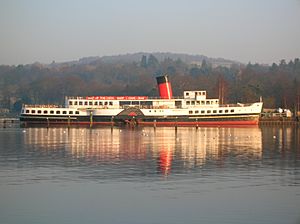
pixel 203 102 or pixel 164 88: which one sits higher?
pixel 164 88

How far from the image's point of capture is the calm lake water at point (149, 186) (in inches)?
850

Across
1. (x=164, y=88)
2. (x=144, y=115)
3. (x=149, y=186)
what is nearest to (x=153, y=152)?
(x=149, y=186)

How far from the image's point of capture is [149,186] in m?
26.9

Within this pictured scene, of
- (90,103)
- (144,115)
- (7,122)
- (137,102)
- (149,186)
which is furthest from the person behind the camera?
(7,122)

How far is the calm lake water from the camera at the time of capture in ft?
70.8

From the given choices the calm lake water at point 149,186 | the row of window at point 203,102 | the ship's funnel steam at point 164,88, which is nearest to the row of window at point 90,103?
the ship's funnel steam at point 164,88

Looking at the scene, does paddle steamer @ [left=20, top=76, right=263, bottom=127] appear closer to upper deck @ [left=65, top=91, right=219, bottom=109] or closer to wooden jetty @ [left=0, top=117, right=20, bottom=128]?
upper deck @ [left=65, top=91, right=219, bottom=109]

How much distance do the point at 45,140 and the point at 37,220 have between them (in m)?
34.1

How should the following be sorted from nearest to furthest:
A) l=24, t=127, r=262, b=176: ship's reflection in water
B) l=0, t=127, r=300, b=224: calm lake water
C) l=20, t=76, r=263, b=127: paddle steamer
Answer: l=0, t=127, r=300, b=224: calm lake water, l=24, t=127, r=262, b=176: ship's reflection in water, l=20, t=76, r=263, b=127: paddle steamer

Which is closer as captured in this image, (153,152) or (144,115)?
(153,152)

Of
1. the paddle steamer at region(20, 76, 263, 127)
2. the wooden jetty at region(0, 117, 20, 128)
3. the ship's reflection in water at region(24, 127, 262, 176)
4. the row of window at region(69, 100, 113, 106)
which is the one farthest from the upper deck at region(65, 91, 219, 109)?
the ship's reflection in water at region(24, 127, 262, 176)

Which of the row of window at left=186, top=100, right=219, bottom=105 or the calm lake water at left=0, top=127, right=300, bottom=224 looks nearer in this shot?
the calm lake water at left=0, top=127, right=300, bottom=224

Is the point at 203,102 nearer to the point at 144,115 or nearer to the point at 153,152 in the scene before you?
the point at 144,115

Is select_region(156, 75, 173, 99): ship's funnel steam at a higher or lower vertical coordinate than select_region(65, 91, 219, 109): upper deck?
higher
